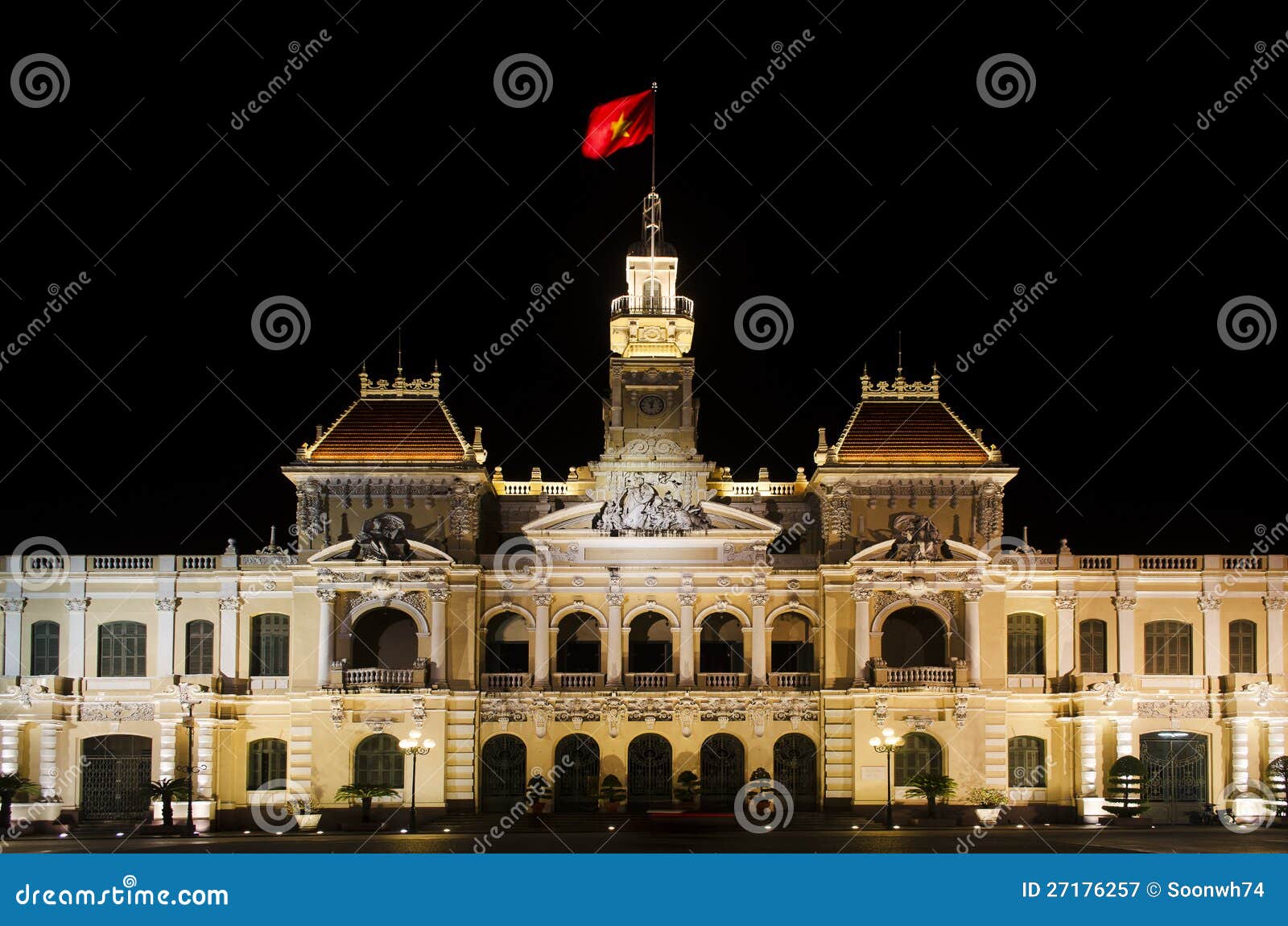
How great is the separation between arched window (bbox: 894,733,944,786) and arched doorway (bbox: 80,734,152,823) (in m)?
25.4

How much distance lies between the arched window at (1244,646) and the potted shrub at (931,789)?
12.0m

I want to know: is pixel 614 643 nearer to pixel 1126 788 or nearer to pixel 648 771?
pixel 648 771

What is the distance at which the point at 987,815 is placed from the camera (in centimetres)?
5503

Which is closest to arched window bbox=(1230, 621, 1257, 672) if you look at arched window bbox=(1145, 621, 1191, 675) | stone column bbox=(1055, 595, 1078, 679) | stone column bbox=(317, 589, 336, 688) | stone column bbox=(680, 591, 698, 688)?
arched window bbox=(1145, 621, 1191, 675)

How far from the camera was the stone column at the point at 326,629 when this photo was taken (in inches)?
2242

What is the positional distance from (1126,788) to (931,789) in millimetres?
7085

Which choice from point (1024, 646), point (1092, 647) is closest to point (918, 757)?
point (1024, 646)

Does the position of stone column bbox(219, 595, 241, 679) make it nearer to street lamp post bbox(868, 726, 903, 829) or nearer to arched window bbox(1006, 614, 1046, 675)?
street lamp post bbox(868, 726, 903, 829)

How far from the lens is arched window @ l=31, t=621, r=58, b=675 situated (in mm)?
60312

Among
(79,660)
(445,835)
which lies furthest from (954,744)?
(79,660)

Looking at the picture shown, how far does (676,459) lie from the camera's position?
2322 inches

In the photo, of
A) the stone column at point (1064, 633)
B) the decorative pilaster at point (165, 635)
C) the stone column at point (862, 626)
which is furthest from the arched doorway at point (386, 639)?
the stone column at point (1064, 633)

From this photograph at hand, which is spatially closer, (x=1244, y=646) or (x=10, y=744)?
(x=10, y=744)

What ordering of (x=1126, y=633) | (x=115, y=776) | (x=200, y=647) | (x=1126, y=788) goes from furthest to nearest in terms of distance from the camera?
(x=200, y=647)
(x=1126, y=633)
(x=115, y=776)
(x=1126, y=788)
